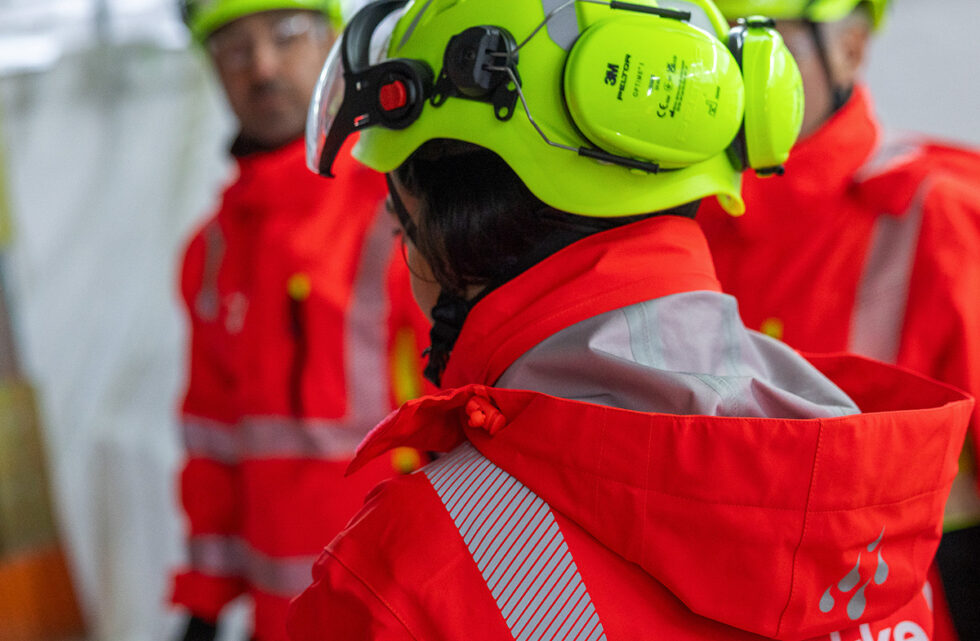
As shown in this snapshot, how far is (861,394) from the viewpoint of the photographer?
3.86 feet

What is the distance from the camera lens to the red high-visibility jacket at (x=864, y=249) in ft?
5.58

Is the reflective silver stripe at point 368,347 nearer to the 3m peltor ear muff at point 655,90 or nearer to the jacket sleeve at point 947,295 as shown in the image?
the jacket sleeve at point 947,295

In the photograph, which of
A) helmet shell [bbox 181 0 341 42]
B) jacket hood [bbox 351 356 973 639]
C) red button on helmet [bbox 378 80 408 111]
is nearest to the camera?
jacket hood [bbox 351 356 973 639]

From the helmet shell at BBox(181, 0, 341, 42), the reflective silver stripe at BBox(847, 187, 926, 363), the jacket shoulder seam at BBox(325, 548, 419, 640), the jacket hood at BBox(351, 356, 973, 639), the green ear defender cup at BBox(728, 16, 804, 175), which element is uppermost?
the green ear defender cup at BBox(728, 16, 804, 175)

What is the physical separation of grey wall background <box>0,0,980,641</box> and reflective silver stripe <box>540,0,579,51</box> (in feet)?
9.73

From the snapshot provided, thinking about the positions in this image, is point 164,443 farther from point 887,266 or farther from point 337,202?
point 887,266

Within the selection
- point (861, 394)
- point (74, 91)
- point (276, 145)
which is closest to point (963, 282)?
point (861, 394)

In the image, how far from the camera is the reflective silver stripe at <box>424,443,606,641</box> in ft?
2.86

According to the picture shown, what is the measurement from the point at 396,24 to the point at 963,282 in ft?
3.74

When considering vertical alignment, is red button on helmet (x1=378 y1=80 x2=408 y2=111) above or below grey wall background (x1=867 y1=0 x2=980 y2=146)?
above

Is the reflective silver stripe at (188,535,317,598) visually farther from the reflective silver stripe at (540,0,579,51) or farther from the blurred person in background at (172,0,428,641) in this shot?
the reflective silver stripe at (540,0,579,51)

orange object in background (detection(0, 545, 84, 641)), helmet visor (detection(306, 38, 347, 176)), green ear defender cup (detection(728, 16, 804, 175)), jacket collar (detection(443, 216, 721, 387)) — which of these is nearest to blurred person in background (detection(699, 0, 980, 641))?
green ear defender cup (detection(728, 16, 804, 175))

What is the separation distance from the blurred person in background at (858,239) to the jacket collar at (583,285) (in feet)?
A: 2.84

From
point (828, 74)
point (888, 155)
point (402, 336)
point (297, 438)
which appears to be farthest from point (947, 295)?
point (297, 438)
